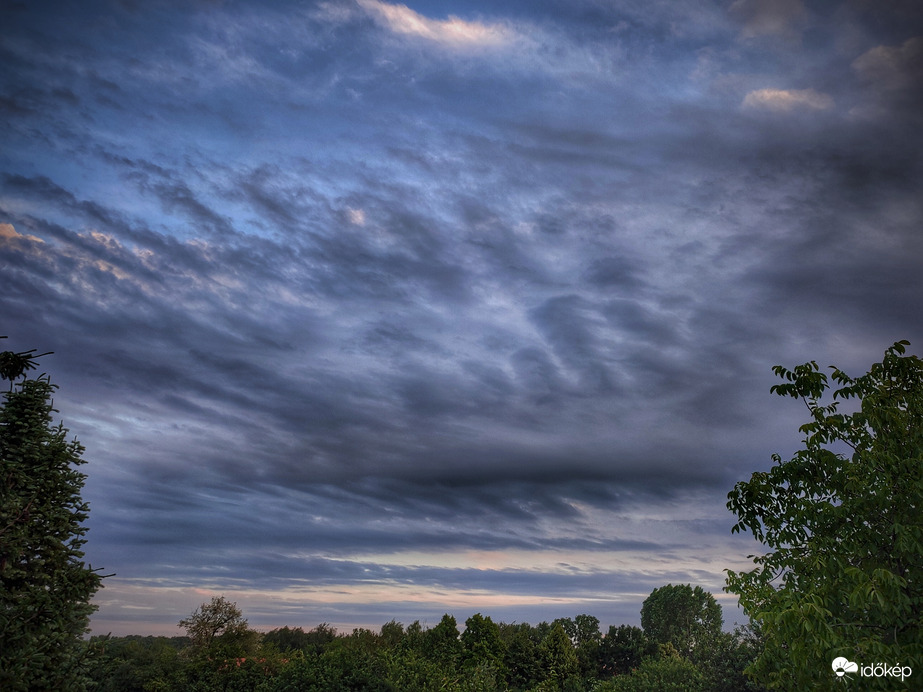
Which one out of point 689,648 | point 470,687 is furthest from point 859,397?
point 689,648

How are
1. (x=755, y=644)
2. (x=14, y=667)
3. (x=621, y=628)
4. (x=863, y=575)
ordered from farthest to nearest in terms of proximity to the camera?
(x=621, y=628) → (x=755, y=644) → (x=14, y=667) → (x=863, y=575)

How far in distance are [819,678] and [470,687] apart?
41051mm

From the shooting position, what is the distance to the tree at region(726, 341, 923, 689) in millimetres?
12297

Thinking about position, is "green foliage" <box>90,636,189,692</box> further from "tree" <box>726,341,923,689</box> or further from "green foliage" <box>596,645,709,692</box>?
"tree" <box>726,341,923,689</box>

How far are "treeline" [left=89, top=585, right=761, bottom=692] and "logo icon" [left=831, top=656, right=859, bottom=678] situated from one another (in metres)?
20.5

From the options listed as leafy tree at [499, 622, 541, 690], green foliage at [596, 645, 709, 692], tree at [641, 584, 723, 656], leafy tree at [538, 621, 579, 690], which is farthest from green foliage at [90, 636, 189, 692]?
tree at [641, 584, 723, 656]

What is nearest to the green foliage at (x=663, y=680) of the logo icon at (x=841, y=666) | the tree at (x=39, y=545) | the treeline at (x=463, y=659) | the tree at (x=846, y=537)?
the treeline at (x=463, y=659)

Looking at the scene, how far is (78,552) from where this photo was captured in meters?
19.8

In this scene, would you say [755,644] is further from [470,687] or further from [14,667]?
[14,667]

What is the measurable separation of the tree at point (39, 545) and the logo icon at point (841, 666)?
66.5ft

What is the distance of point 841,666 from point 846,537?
10.3 feet

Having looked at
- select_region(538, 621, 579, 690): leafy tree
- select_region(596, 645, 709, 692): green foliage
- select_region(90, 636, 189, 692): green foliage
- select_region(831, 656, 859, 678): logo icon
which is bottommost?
select_region(90, 636, 189, 692): green foliage

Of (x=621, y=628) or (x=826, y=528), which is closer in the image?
(x=826, y=528)

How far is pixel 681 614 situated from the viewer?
100m
